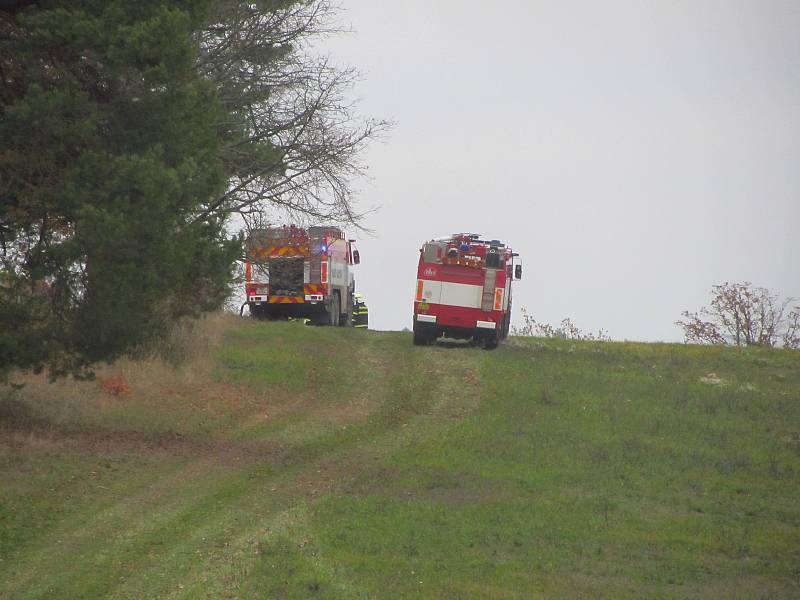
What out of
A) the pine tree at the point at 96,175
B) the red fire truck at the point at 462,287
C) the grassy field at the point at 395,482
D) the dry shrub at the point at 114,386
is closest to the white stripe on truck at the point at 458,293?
A: the red fire truck at the point at 462,287

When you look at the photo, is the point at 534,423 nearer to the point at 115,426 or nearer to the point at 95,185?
the point at 115,426

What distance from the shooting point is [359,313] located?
1823 inches

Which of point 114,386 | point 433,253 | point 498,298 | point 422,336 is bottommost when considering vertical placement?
point 114,386

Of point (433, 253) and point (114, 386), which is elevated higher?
point (433, 253)

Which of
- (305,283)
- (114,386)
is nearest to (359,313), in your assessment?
(305,283)

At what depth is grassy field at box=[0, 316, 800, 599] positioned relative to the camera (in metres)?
10.1

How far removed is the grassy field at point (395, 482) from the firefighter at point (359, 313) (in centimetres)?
1775

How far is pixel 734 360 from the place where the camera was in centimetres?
3238

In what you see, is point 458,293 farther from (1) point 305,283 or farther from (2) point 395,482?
(2) point 395,482

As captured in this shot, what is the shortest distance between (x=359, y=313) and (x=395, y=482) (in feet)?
104

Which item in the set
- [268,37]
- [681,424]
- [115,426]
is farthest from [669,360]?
[115,426]

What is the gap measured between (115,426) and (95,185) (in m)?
6.27

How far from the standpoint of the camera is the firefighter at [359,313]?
150 ft

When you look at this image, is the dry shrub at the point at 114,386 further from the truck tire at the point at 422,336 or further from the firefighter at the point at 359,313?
the firefighter at the point at 359,313
